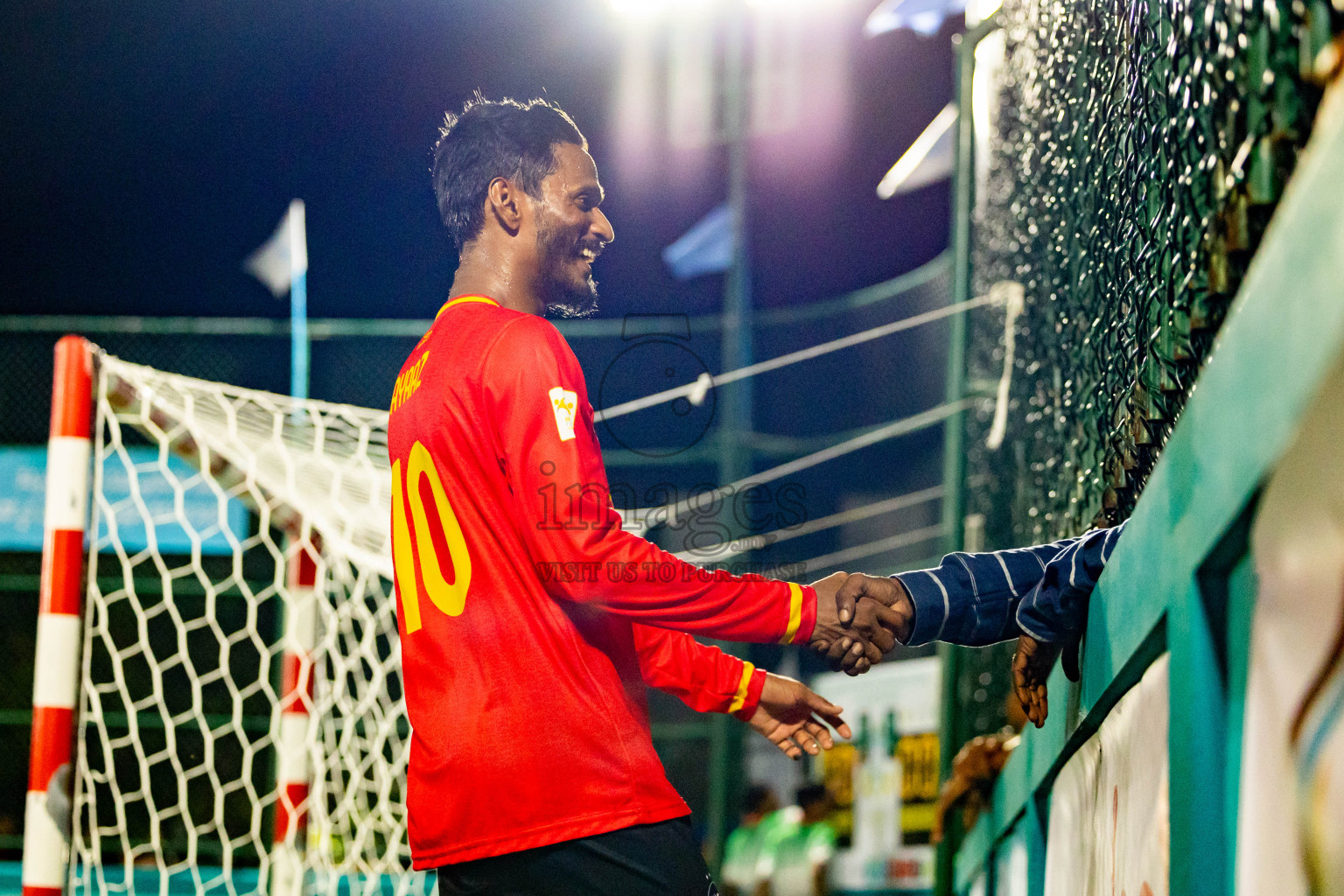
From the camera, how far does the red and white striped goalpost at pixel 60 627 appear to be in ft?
9.69

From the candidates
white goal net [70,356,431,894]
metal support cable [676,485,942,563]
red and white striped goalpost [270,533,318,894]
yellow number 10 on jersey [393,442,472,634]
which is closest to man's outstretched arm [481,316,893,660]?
yellow number 10 on jersey [393,442,472,634]

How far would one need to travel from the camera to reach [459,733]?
1.76 m

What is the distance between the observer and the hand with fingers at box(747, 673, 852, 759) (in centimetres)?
216

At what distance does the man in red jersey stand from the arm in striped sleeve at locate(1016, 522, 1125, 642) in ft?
0.75

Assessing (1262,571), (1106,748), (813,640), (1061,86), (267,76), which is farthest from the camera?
(267,76)

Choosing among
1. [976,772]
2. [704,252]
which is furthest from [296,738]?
[704,252]

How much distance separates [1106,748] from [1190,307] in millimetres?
730

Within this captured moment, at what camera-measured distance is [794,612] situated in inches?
75.1

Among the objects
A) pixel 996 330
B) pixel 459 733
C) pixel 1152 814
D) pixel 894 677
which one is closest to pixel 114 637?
pixel 894 677

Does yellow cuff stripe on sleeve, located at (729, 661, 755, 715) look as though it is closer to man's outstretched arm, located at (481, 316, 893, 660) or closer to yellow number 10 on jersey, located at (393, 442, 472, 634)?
man's outstretched arm, located at (481, 316, 893, 660)

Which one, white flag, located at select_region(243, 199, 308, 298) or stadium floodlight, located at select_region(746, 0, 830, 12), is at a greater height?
stadium floodlight, located at select_region(746, 0, 830, 12)

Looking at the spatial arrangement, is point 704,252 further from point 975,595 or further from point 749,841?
point 975,595

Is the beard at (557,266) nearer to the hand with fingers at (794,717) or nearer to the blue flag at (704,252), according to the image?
the hand with fingers at (794,717)

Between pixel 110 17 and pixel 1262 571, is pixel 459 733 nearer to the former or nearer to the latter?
pixel 1262 571
